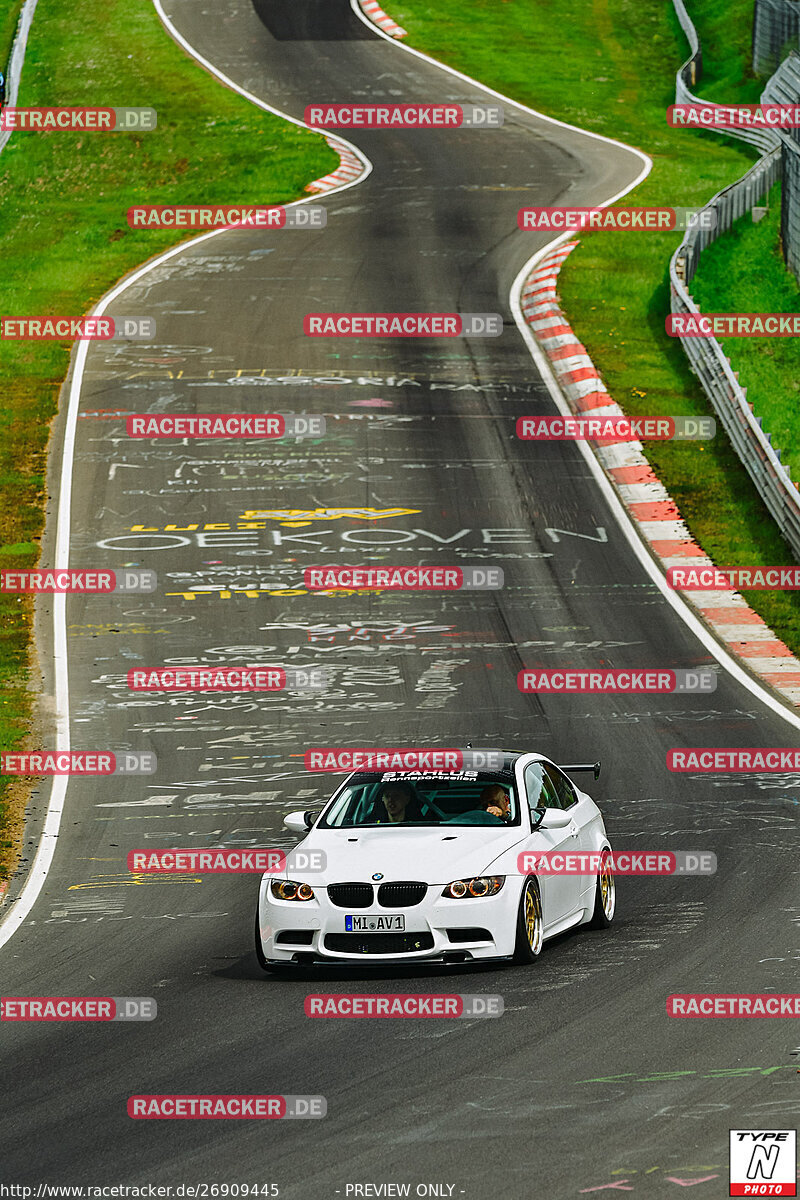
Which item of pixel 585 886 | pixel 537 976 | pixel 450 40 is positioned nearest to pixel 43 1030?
pixel 537 976

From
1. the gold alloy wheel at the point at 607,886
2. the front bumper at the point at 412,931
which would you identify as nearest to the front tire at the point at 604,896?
the gold alloy wheel at the point at 607,886

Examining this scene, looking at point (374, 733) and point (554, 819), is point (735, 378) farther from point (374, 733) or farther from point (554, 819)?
point (554, 819)

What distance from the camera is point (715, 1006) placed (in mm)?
10406

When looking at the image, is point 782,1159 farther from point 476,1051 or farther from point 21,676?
point 21,676

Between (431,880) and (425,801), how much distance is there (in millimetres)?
1332

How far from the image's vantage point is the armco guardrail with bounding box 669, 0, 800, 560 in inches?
1010

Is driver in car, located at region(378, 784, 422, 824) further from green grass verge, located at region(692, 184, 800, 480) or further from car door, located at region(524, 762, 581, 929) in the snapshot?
green grass verge, located at region(692, 184, 800, 480)

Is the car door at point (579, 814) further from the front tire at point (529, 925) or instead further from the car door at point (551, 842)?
the front tire at point (529, 925)

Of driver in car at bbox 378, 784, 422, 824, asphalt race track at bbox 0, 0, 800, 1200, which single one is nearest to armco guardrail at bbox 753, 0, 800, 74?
asphalt race track at bbox 0, 0, 800, 1200

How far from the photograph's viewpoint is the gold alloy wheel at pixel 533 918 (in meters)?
11.6

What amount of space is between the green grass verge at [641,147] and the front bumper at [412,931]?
39.0ft

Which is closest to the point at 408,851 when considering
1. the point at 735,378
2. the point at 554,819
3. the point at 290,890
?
the point at 290,890

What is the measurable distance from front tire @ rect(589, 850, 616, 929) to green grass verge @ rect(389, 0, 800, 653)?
32.7 feet

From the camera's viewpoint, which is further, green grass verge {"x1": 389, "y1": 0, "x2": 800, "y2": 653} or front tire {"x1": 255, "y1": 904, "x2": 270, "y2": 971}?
green grass verge {"x1": 389, "y1": 0, "x2": 800, "y2": 653}
